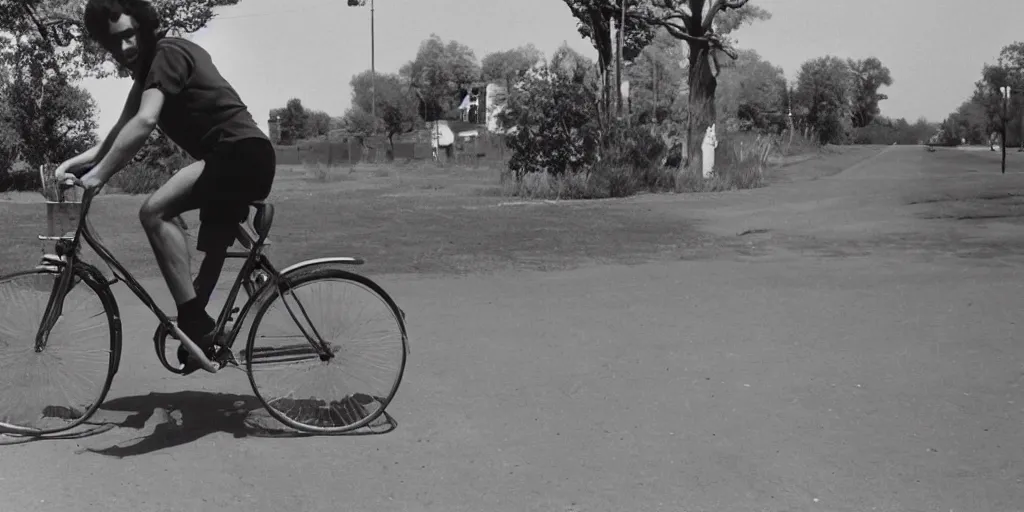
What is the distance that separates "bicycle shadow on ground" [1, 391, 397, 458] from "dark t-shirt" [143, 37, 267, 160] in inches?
47.7

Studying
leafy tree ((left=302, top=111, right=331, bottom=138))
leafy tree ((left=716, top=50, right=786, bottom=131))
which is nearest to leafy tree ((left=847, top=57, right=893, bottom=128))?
leafy tree ((left=716, top=50, right=786, bottom=131))

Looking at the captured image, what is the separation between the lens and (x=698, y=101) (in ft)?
98.7

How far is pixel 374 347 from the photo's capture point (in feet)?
16.3

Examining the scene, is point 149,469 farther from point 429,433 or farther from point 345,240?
point 345,240

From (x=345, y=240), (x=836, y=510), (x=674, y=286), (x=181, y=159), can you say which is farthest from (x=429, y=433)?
(x=181, y=159)

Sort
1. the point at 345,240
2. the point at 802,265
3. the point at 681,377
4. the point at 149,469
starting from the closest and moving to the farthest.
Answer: the point at 149,469 < the point at 681,377 < the point at 802,265 < the point at 345,240

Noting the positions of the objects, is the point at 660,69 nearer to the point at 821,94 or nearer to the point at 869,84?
the point at 821,94

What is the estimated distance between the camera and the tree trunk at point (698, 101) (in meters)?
28.9

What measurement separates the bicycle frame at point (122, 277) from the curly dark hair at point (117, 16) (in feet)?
2.32

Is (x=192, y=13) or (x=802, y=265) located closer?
(x=802, y=265)

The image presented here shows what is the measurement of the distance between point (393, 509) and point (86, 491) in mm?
1158

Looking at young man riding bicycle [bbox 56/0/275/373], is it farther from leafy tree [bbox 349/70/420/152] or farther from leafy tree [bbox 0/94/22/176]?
leafy tree [bbox 349/70/420/152]

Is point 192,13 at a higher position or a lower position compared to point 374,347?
higher

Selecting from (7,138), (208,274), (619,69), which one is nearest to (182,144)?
(208,274)
